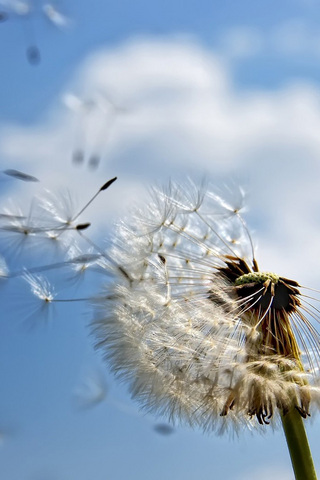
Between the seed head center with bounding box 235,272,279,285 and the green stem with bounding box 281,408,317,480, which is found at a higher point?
the seed head center with bounding box 235,272,279,285

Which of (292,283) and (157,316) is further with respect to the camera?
(292,283)

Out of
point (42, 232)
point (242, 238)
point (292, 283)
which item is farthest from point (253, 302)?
point (42, 232)

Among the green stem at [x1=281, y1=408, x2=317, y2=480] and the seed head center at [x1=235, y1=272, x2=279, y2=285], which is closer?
the green stem at [x1=281, y1=408, x2=317, y2=480]

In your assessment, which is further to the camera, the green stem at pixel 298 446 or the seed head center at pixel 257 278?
the seed head center at pixel 257 278

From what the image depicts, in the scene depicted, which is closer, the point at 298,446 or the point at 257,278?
the point at 298,446

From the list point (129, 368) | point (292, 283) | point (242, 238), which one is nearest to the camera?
point (129, 368)

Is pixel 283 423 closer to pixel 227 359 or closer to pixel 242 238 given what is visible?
pixel 227 359

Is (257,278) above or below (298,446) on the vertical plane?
above

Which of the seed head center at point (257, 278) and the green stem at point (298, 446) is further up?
the seed head center at point (257, 278)
